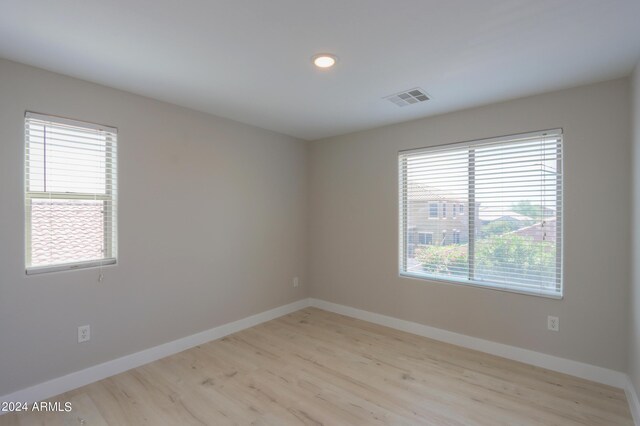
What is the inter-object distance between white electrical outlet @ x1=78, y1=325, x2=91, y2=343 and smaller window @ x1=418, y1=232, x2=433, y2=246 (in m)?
3.28

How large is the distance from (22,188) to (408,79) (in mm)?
2997

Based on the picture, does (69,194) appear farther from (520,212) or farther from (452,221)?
(520,212)

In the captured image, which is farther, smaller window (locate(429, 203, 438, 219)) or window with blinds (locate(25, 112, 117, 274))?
smaller window (locate(429, 203, 438, 219))

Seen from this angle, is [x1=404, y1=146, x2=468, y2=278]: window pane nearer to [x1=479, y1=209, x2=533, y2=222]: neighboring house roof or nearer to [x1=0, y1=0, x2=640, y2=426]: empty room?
[x1=0, y1=0, x2=640, y2=426]: empty room

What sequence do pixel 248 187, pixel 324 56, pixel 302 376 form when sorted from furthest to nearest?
pixel 248 187 < pixel 302 376 < pixel 324 56

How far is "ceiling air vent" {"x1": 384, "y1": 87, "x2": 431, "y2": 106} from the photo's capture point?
2799 millimetres

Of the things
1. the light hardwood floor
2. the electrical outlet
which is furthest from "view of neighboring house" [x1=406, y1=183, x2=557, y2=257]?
the light hardwood floor

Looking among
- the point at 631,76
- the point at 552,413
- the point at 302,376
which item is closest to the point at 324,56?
the point at 631,76

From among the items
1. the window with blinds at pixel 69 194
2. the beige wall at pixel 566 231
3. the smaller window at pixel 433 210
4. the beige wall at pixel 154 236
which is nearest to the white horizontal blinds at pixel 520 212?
the beige wall at pixel 566 231

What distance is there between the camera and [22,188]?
227cm

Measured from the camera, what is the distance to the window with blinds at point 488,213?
2.82 m

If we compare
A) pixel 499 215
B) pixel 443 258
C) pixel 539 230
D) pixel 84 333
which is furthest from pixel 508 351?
pixel 84 333

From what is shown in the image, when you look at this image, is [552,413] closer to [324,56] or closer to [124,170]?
[324,56]

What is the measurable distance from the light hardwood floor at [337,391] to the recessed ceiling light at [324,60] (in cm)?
245
